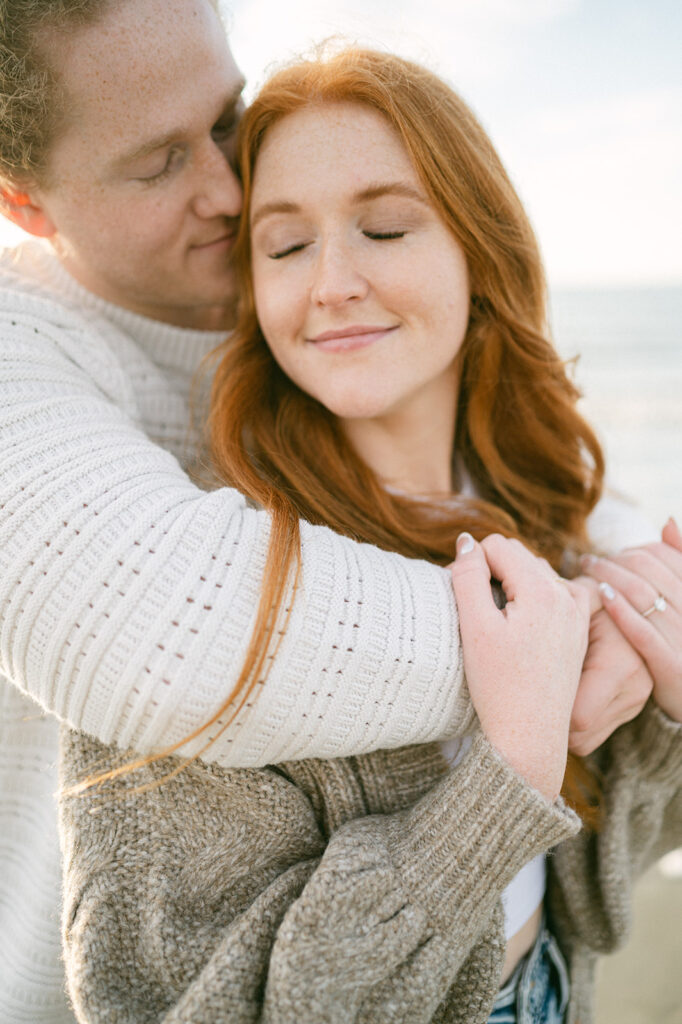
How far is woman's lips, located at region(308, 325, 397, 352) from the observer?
64.4 inches

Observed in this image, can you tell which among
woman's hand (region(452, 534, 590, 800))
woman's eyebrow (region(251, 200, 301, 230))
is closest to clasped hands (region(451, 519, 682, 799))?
woman's hand (region(452, 534, 590, 800))

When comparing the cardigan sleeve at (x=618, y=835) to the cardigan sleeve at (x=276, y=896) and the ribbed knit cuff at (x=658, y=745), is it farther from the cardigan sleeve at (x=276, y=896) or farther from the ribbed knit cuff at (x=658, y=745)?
the cardigan sleeve at (x=276, y=896)

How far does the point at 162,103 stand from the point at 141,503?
39.6 inches

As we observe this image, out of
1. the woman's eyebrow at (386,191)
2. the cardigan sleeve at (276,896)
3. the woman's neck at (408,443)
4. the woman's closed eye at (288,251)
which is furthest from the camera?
the woman's neck at (408,443)

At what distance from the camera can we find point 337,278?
1575mm

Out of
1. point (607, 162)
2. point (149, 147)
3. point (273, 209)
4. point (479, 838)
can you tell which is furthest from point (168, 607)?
point (607, 162)

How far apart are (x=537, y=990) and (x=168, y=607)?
4.32 feet

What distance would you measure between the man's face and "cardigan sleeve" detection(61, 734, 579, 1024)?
1203mm

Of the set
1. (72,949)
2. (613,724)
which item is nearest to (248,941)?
(72,949)

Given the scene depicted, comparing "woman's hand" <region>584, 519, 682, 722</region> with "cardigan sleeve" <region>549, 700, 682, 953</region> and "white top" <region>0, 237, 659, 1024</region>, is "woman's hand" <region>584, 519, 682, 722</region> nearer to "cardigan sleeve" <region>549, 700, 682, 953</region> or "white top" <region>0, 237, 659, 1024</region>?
"cardigan sleeve" <region>549, 700, 682, 953</region>

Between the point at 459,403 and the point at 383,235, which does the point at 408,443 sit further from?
the point at 383,235

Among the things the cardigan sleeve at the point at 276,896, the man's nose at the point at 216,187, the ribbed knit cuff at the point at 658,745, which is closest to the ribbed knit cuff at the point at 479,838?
the cardigan sleeve at the point at 276,896

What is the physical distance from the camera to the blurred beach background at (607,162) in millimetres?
1937

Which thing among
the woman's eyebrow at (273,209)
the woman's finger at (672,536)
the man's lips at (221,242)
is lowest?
the woman's finger at (672,536)
